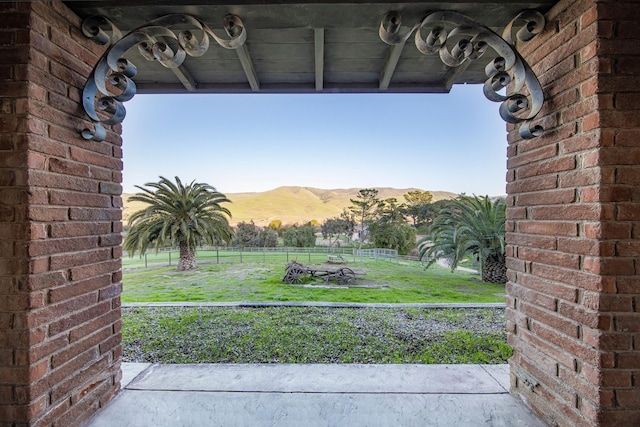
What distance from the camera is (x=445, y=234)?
7.27m

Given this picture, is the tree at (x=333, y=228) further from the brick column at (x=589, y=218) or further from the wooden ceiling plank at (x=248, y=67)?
the brick column at (x=589, y=218)

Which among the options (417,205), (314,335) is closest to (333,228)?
(417,205)

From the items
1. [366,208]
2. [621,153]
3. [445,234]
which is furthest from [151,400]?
[366,208]

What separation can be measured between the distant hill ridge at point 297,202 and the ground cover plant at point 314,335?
16.1m

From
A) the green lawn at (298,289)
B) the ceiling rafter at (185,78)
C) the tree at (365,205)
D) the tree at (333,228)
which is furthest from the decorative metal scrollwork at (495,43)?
the tree at (365,205)

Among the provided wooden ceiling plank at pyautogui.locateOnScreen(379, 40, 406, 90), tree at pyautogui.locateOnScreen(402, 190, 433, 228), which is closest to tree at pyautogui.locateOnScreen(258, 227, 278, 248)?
tree at pyautogui.locateOnScreen(402, 190, 433, 228)

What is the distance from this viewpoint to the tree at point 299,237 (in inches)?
666

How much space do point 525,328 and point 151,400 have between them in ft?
6.77

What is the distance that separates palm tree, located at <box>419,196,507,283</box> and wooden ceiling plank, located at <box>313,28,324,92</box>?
5429 millimetres

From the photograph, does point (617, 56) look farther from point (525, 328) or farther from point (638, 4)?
point (525, 328)

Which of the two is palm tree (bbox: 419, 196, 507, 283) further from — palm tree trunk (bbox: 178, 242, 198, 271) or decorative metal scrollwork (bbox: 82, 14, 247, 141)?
palm tree trunk (bbox: 178, 242, 198, 271)

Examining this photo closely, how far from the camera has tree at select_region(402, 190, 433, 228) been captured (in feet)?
79.1

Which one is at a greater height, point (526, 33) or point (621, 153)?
point (526, 33)

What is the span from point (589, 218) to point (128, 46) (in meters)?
2.08
